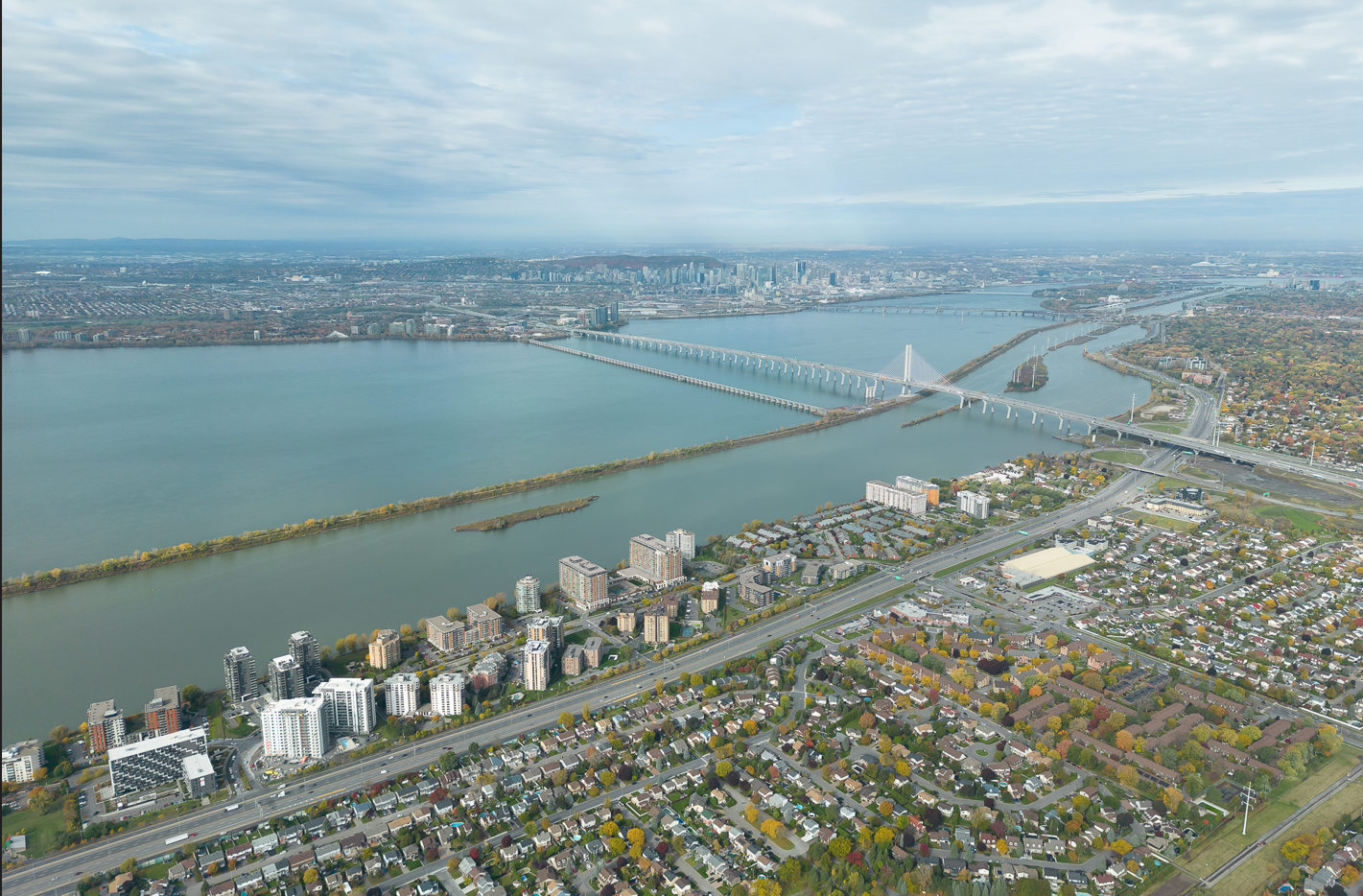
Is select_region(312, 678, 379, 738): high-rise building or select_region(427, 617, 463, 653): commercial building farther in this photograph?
select_region(427, 617, 463, 653): commercial building

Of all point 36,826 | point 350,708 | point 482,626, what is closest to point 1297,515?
point 482,626

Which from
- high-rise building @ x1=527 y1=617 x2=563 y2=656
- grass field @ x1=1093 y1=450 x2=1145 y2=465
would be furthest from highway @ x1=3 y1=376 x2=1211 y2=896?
grass field @ x1=1093 y1=450 x2=1145 y2=465

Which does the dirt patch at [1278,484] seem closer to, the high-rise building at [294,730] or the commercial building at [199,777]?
the high-rise building at [294,730]

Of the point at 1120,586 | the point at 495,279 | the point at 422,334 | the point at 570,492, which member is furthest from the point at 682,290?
the point at 1120,586

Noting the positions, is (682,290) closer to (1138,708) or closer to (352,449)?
(352,449)

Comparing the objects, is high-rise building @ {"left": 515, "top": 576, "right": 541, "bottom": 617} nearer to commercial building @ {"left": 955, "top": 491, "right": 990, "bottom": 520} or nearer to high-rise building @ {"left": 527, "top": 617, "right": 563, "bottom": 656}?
high-rise building @ {"left": 527, "top": 617, "right": 563, "bottom": 656}
